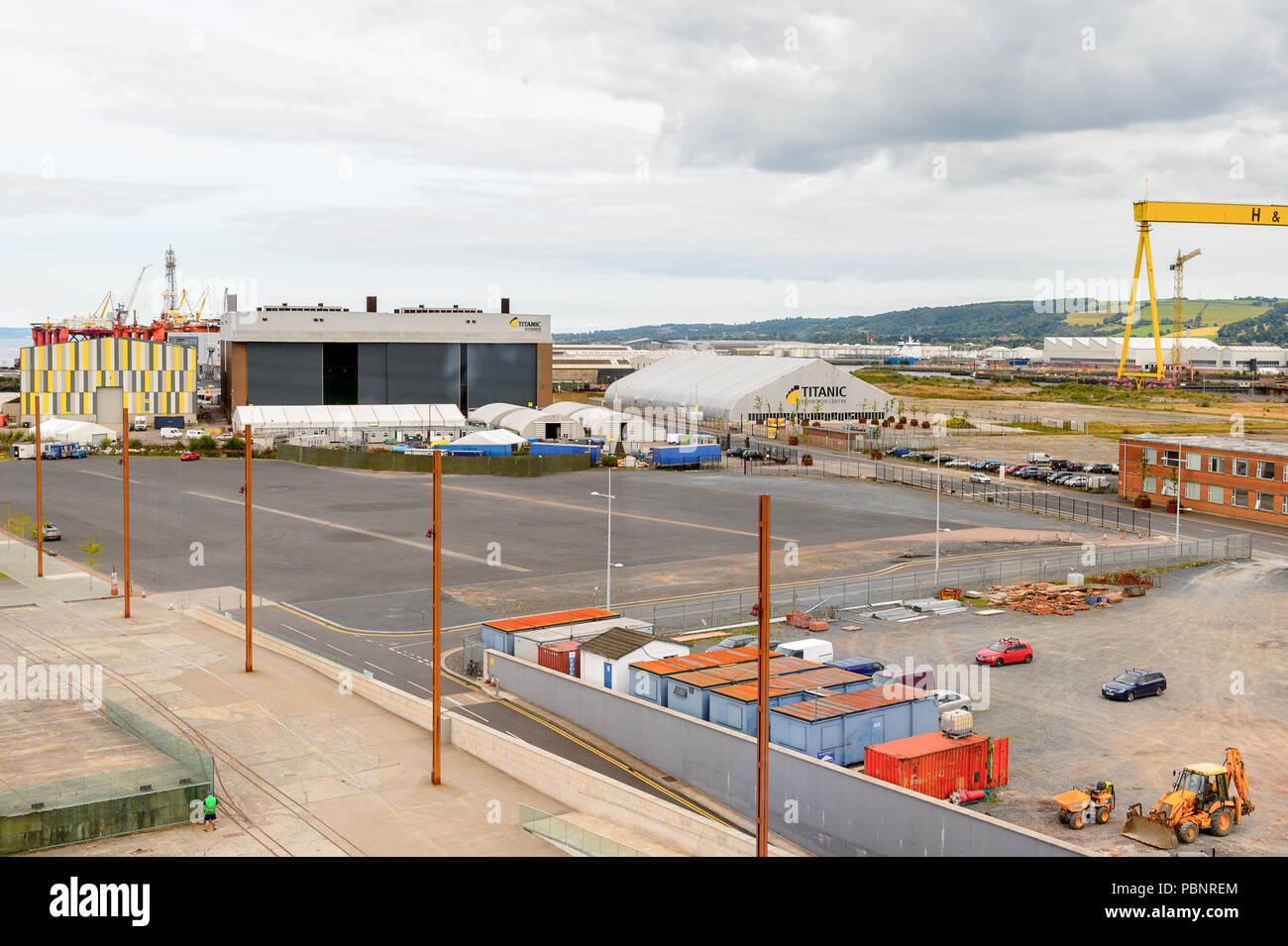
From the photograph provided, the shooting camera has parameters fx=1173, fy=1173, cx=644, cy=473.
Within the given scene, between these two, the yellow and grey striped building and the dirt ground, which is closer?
the dirt ground

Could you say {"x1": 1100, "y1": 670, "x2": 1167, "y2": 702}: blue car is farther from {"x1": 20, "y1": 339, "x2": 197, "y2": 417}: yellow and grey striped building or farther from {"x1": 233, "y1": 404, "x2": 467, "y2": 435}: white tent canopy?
{"x1": 20, "y1": 339, "x2": 197, "y2": 417}: yellow and grey striped building

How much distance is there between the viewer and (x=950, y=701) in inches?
1451

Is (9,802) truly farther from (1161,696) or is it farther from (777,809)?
(1161,696)

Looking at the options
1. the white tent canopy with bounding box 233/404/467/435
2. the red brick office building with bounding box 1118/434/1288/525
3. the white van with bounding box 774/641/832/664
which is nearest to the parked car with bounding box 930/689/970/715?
the white van with bounding box 774/641/832/664

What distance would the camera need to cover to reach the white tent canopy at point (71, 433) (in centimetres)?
11950

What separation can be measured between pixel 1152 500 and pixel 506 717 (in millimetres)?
64403

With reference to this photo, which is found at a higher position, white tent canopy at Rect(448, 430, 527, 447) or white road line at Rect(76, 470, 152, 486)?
white tent canopy at Rect(448, 430, 527, 447)

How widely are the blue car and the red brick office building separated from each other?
39.1 metres

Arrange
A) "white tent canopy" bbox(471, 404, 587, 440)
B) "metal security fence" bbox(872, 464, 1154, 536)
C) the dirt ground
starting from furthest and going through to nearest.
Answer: "white tent canopy" bbox(471, 404, 587, 440)
"metal security fence" bbox(872, 464, 1154, 536)
the dirt ground

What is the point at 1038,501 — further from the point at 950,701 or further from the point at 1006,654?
the point at 950,701

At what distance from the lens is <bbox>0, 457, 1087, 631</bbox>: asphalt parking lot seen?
57406mm

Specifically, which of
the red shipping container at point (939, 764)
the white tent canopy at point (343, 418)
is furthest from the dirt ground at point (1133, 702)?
the white tent canopy at point (343, 418)
